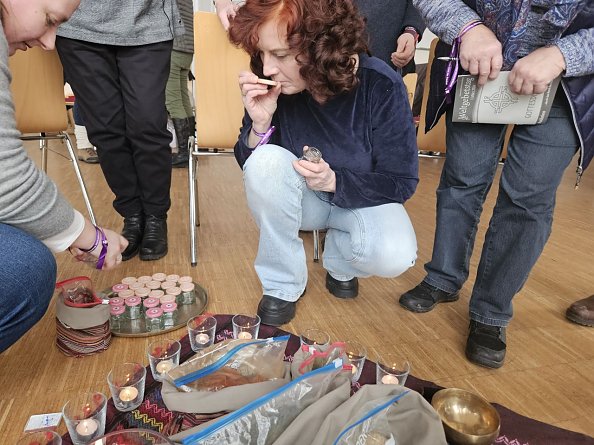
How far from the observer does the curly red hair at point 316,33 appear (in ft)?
3.11

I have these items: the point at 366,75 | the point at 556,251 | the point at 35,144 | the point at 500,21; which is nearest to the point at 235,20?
the point at 366,75

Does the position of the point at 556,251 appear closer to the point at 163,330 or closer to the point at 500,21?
the point at 500,21

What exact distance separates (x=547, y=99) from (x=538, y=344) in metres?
0.67

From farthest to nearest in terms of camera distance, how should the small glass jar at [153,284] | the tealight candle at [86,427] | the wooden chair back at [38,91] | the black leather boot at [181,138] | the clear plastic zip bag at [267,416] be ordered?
the black leather boot at [181,138], the wooden chair back at [38,91], the small glass jar at [153,284], the tealight candle at [86,427], the clear plastic zip bag at [267,416]

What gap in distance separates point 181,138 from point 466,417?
9.45ft

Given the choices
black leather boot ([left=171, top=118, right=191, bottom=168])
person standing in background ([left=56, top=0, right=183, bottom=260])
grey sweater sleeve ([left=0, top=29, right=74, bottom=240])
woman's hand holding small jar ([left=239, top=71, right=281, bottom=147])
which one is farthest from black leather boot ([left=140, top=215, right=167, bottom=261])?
black leather boot ([left=171, top=118, right=191, bottom=168])

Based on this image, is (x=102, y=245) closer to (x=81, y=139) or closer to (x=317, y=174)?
(x=317, y=174)

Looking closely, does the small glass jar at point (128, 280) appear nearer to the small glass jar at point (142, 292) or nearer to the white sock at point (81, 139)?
the small glass jar at point (142, 292)

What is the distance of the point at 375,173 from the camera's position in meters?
1.17

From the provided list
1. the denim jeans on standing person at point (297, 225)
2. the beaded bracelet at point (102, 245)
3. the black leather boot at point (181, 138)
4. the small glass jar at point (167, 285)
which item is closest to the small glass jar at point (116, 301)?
the small glass jar at point (167, 285)

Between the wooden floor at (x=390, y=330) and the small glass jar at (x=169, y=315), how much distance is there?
0.13 ft

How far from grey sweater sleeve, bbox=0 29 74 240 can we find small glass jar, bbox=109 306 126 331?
0.41 meters

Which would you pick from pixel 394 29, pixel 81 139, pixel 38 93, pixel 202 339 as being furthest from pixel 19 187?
pixel 81 139

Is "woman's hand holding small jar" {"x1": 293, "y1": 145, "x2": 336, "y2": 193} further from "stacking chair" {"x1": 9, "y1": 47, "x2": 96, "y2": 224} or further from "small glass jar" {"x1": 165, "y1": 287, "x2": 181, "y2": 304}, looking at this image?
"stacking chair" {"x1": 9, "y1": 47, "x2": 96, "y2": 224}
